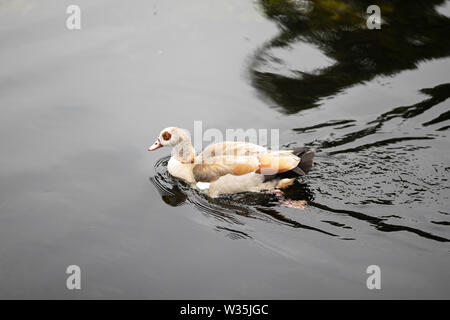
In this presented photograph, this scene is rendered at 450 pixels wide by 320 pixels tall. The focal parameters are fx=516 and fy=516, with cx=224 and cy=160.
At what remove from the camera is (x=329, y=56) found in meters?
11.3

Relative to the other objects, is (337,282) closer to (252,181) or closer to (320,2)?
(252,181)

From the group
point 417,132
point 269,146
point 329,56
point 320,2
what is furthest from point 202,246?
point 320,2

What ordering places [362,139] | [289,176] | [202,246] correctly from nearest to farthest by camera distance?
[202,246] → [289,176] → [362,139]

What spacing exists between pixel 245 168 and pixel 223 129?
148 centimetres

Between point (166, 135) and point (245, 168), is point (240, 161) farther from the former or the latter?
A: point (166, 135)

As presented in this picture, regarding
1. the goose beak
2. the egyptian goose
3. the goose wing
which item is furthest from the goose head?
the goose wing

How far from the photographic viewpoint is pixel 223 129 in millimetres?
9555

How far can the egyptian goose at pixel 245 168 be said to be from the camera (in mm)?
8188

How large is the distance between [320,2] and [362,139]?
518cm

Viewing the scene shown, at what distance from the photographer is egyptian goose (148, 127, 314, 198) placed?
8188 millimetres

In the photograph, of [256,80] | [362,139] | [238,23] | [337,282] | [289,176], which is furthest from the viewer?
[238,23]

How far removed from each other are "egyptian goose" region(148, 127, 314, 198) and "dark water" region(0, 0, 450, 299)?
0.69 ft

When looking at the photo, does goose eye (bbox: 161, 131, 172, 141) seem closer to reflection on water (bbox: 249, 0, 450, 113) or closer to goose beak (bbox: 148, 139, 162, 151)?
goose beak (bbox: 148, 139, 162, 151)

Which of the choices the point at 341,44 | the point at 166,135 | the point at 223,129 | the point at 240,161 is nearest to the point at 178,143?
the point at 166,135
